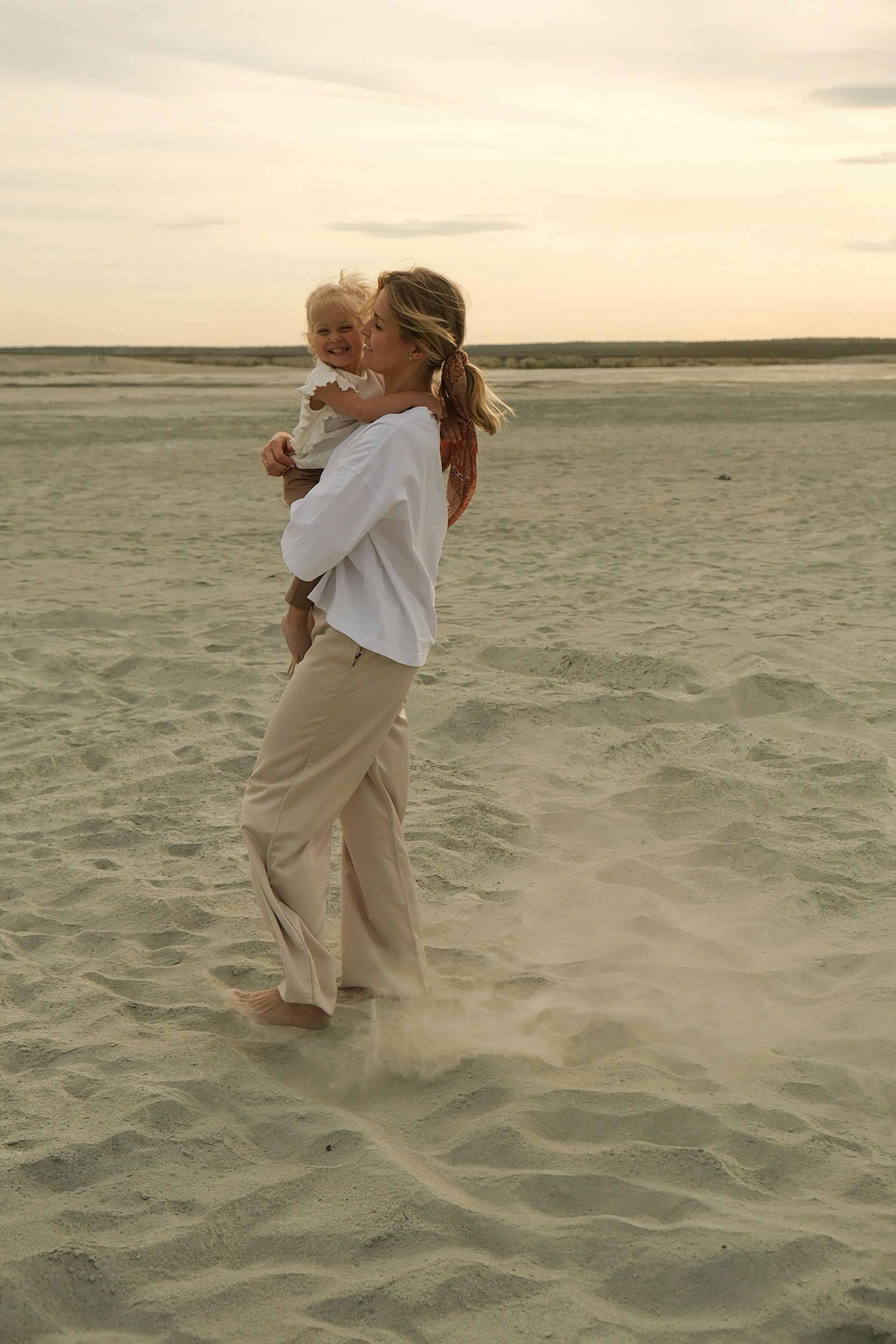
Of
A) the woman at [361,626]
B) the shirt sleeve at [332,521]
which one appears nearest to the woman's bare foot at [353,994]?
the woman at [361,626]

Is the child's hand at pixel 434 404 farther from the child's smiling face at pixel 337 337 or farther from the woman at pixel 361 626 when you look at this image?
the child's smiling face at pixel 337 337

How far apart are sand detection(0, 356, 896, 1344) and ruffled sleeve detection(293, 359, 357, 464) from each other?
162 cm

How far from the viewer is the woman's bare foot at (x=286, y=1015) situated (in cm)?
340

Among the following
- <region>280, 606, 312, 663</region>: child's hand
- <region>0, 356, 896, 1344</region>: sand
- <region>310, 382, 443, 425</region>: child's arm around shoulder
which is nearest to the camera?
<region>0, 356, 896, 1344</region>: sand

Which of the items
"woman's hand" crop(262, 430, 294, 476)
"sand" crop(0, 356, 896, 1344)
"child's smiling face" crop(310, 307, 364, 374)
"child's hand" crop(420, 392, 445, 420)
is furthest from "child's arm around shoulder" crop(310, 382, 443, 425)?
"sand" crop(0, 356, 896, 1344)

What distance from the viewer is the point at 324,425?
3213 millimetres

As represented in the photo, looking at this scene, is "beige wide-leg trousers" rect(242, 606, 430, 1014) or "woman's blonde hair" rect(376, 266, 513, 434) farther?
"beige wide-leg trousers" rect(242, 606, 430, 1014)

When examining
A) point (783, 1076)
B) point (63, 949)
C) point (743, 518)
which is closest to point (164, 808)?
point (63, 949)

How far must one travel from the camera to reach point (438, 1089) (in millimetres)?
3189

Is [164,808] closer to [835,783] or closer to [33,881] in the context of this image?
[33,881]

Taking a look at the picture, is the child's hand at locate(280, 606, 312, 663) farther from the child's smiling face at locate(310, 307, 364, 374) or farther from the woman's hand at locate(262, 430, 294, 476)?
the child's smiling face at locate(310, 307, 364, 374)

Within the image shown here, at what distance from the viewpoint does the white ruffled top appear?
10.4 feet

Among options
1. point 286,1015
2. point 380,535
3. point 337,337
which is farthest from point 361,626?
point 286,1015

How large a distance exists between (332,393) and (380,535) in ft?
1.24
